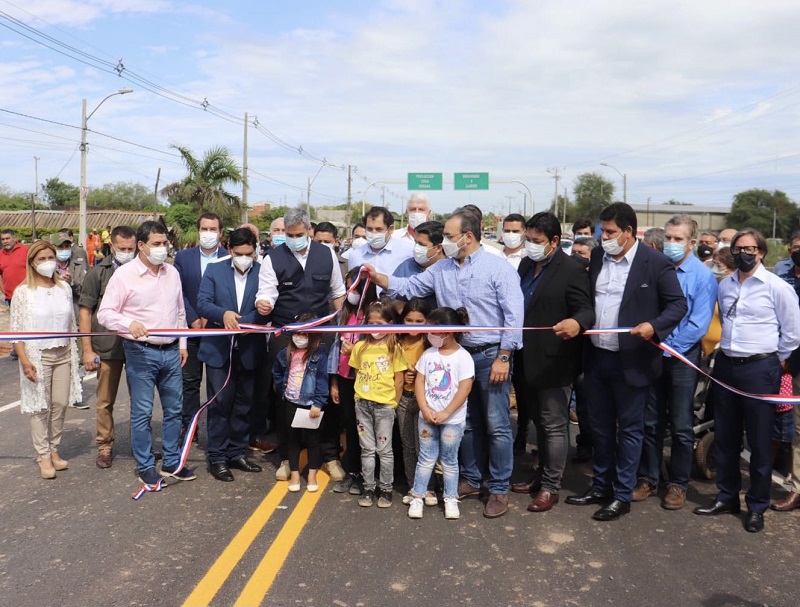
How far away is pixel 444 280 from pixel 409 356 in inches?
25.3

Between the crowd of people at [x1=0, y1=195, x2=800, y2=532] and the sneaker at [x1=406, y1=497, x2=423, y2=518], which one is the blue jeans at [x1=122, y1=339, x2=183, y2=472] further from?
the sneaker at [x1=406, y1=497, x2=423, y2=518]

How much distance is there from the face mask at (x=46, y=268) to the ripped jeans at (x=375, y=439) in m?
2.85

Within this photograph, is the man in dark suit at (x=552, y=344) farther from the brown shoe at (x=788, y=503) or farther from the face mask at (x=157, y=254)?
the face mask at (x=157, y=254)

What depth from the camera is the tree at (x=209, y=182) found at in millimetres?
30156

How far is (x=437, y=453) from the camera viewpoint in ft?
17.3

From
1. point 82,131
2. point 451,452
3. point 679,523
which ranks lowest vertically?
point 679,523

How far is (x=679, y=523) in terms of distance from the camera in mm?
5039

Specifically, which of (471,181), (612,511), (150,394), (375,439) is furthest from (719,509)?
(471,181)

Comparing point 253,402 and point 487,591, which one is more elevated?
point 253,402

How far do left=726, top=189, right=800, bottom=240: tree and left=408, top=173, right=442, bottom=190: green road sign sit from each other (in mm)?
43407

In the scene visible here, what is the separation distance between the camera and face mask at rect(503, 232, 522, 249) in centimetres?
689

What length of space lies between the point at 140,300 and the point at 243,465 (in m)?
1.65

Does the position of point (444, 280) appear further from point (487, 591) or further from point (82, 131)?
point (82, 131)

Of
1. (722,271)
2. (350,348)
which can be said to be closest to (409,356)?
(350,348)
